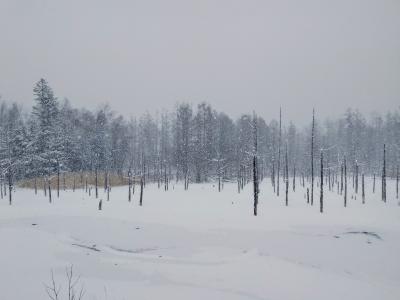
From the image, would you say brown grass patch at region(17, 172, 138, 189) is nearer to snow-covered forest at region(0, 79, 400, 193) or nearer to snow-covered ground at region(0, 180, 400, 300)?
snow-covered forest at region(0, 79, 400, 193)

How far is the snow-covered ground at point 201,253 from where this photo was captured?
1695cm

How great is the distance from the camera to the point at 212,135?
258 ft

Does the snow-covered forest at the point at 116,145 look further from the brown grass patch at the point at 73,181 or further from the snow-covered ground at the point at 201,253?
the snow-covered ground at the point at 201,253

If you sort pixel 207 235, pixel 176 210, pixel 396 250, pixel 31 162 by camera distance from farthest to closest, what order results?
1. pixel 31 162
2. pixel 176 210
3. pixel 207 235
4. pixel 396 250

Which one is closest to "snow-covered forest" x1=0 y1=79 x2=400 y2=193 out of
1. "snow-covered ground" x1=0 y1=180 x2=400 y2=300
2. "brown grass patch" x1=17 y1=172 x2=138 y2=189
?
"brown grass patch" x1=17 y1=172 x2=138 y2=189

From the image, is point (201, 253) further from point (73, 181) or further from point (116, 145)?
point (116, 145)

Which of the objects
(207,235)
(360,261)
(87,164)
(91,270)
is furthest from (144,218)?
(87,164)

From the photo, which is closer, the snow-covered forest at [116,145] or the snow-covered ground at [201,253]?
the snow-covered ground at [201,253]

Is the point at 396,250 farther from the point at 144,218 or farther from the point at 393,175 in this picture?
the point at 393,175

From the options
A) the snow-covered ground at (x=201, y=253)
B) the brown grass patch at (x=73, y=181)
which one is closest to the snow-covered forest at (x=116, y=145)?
the brown grass patch at (x=73, y=181)

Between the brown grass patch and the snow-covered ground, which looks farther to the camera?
the brown grass patch

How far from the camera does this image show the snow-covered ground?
16953mm

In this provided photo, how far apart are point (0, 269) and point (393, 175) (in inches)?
3478

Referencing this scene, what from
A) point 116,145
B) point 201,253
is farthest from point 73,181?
point 201,253
